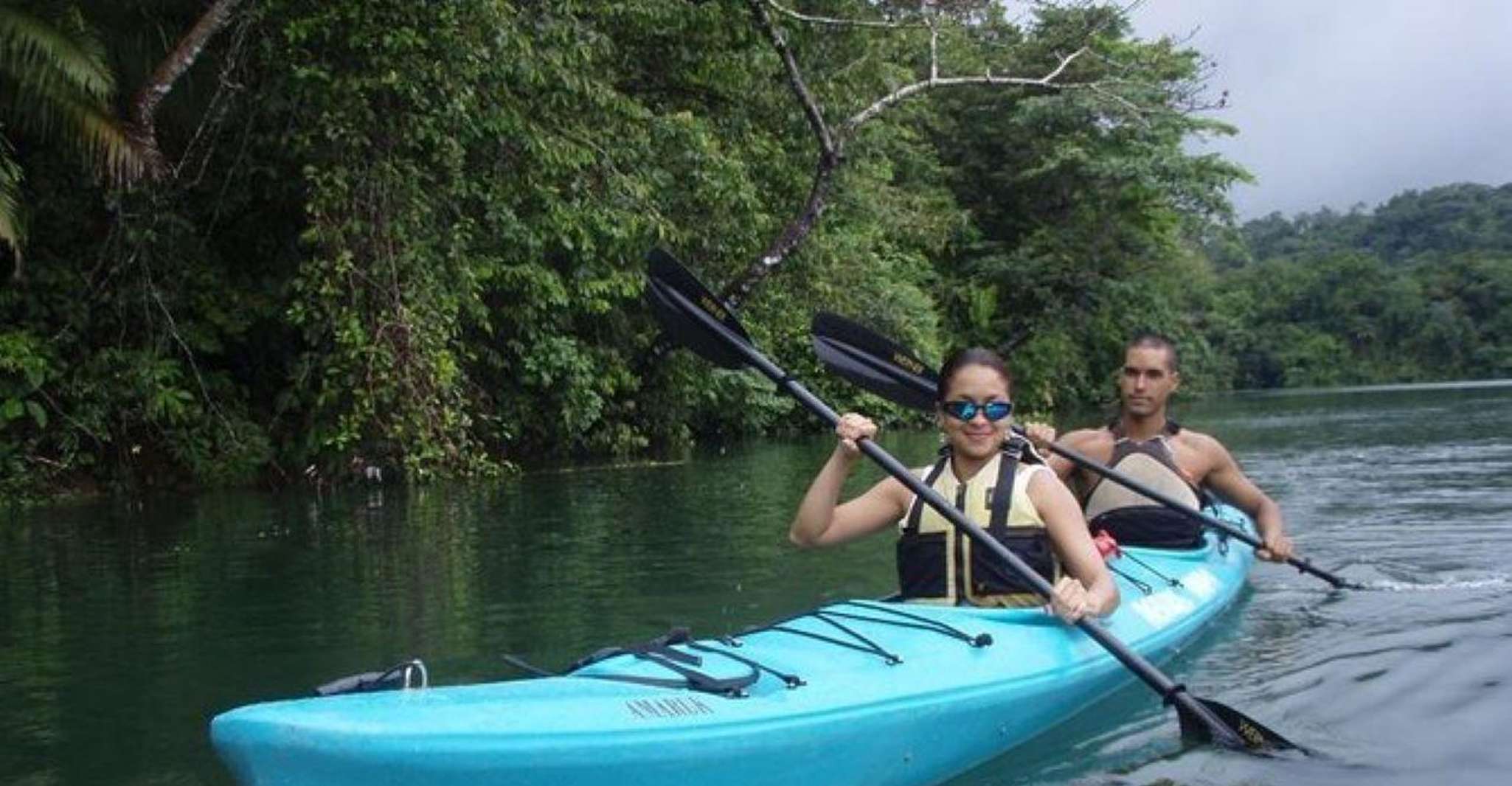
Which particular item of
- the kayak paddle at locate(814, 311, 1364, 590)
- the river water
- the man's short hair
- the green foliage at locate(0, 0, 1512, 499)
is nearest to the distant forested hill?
the green foliage at locate(0, 0, 1512, 499)

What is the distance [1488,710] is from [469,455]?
27.6 feet

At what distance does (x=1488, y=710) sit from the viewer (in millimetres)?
4148

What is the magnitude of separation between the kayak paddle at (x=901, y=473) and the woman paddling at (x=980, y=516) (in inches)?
2.8

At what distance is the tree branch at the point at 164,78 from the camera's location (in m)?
9.77

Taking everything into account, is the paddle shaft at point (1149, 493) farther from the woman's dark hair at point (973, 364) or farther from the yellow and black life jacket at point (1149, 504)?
the woman's dark hair at point (973, 364)

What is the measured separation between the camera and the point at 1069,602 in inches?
161

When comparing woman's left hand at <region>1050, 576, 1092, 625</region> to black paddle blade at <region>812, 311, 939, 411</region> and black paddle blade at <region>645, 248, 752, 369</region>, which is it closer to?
black paddle blade at <region>812, 311, 939, 411</region>

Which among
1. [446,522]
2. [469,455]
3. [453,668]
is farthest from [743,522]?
[453,668]

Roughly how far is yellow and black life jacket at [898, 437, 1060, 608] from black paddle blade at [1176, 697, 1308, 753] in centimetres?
57

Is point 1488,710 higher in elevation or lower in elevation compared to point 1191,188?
lower

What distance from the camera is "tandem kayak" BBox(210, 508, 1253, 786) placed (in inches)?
105

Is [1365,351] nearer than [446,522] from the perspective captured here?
No

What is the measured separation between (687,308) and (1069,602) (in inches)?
80.0

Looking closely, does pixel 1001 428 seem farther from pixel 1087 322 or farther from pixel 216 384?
pixel 1087 322
